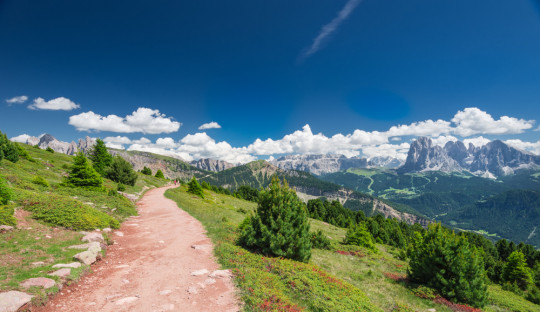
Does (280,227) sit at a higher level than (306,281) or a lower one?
higher

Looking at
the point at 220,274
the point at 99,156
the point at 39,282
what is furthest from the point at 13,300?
the point at 99,156

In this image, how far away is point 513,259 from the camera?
36.8 metres

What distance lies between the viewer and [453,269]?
47.6 ft

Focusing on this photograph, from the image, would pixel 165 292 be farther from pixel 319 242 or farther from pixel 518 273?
pixel 518 273

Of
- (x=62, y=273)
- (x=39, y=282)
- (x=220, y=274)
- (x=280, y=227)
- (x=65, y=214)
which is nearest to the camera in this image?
(x=39, y=282)

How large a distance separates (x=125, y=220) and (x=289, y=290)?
18703 mm

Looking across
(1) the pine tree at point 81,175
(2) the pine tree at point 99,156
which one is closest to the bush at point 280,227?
(1) the pine tree at point 81,175

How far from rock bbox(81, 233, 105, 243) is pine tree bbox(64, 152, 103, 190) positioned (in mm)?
16442

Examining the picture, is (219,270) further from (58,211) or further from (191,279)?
(58,211)

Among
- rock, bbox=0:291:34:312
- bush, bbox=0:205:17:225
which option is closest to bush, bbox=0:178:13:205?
bush, bbox=0:205:17:225

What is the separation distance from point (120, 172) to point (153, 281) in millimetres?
41372

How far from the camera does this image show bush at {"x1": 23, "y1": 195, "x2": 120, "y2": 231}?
15.2 meters

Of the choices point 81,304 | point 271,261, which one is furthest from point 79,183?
point 271,261

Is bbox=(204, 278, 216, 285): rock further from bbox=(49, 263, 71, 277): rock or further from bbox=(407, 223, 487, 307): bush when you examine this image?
bbox=(407, 223, 487, 307): bush
